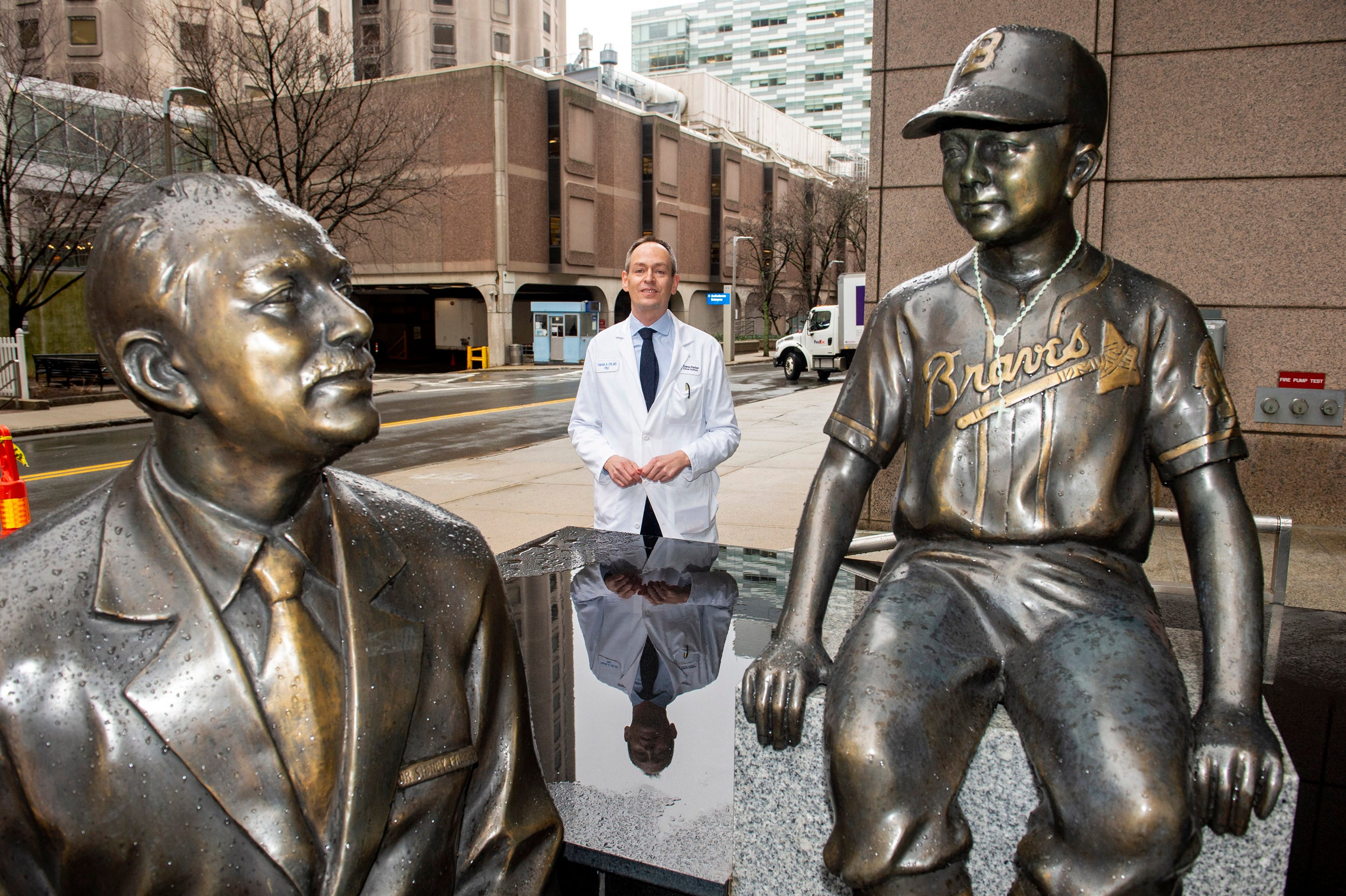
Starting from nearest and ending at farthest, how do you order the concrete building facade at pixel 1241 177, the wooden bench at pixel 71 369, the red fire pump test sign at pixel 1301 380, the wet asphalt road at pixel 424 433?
the concrete building facade at pixel 1241 177, the red fire pump test sign at pixel 1301 380, the wet asphalt road at pixel 424 433, the wooden bench at pixel 71 369

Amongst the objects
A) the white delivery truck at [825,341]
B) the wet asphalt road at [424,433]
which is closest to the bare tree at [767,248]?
the white delivery truck at [825,341]

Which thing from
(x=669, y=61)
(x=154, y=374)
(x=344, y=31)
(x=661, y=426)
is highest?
(x=669, y=61)

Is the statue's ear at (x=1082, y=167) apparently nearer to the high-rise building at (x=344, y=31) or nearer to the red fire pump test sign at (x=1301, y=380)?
the red fire pump test sign at (x=1301, y=380)

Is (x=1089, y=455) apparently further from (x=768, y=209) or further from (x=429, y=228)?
(x=768, y=209)

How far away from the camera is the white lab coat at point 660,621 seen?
306 centimetres

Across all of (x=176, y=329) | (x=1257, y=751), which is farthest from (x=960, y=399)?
(x=176, y=329)

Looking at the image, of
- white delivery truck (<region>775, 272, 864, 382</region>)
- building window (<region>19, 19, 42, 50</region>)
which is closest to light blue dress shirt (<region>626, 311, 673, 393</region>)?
building window (<region>19, 19, 42, 50</region>)

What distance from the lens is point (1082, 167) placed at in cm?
194

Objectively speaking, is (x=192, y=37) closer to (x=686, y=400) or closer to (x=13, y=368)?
(x=13, y=368)

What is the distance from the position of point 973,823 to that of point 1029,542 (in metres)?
0.59

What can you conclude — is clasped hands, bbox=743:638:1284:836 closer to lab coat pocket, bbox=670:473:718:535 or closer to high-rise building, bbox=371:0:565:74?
lab coat pocket, bbox=670:473:718:535

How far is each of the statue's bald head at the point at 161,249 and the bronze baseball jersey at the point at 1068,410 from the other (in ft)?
4.69

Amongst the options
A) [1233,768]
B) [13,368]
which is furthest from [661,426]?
[13,368]

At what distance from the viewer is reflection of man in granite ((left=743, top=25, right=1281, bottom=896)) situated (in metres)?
1.57
